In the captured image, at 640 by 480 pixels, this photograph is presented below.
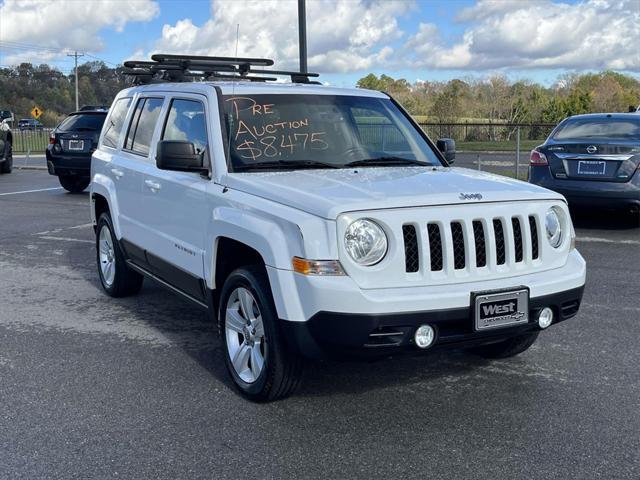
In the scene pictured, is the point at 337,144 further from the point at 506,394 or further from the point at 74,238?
the point at 74,238


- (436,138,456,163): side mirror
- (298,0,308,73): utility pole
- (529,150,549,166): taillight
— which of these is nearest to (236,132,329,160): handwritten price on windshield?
(436,138,456,163): side mirror

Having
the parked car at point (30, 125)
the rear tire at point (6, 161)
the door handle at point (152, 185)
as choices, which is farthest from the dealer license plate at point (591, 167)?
the parked car at point (30, 125)

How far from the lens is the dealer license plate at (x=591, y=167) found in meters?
10.0

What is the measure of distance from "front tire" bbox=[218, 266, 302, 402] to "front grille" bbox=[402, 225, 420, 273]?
77cm

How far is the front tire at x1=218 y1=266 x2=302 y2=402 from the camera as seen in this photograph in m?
4.14

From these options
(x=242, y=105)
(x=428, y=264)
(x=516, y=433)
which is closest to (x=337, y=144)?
(x=242, y=105)

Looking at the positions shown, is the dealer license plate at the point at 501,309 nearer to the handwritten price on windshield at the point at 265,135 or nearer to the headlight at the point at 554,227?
the headlight at the point at 554,227

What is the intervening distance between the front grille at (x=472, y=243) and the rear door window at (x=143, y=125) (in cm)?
279

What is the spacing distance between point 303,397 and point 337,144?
5.70ft

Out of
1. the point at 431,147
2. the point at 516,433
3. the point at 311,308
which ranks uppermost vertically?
the point at 431,147

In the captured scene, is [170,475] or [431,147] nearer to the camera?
[170,475]

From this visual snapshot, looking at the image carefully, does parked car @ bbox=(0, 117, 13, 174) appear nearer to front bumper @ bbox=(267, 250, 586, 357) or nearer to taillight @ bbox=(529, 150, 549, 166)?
taillight @ bbox=(529, 150, 549, 166)

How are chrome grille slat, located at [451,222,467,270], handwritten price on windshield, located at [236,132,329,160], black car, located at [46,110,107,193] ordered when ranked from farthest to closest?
1. black car, located at [46,110,107,193]
2. handwritten price on windshield, located at [236,132,329,160]
3. chrome grille slat, located at [451,222,467,270]

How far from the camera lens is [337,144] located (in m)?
5.22
